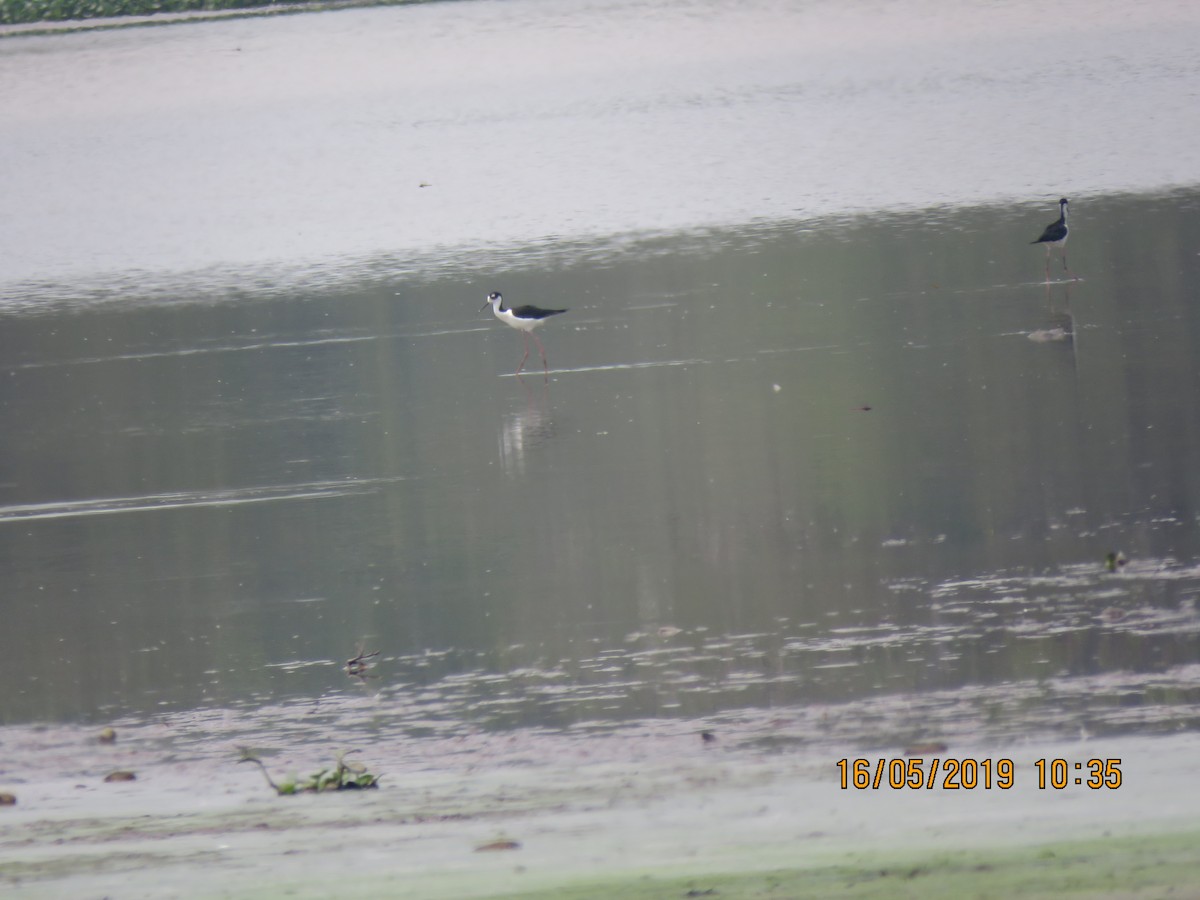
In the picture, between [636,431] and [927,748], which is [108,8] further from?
[927,748]

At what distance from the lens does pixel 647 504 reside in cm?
934

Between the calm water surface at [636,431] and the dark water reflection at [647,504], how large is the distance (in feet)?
0.11

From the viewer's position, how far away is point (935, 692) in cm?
628

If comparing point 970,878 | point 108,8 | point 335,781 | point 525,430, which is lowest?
A: point 525,430

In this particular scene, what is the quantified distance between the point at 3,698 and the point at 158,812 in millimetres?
1954

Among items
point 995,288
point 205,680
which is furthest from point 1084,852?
point 995,288

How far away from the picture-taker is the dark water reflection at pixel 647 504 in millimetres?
6836

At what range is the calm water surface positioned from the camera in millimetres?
6984

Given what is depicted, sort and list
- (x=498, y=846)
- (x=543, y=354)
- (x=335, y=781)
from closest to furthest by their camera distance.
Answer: (x=498, y=846), (x=335, y=781), (x=543, y=354)

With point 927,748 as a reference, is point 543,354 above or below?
below

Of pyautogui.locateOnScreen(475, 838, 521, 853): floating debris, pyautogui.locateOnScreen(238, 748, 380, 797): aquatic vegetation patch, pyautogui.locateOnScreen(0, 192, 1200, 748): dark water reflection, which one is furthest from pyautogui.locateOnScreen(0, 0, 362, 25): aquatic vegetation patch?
pyautogui.locateOnScreen(475, 838, 521, 853): floating debris

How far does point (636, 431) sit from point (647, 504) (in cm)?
177

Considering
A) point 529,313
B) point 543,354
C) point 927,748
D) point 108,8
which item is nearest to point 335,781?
point 927,748
